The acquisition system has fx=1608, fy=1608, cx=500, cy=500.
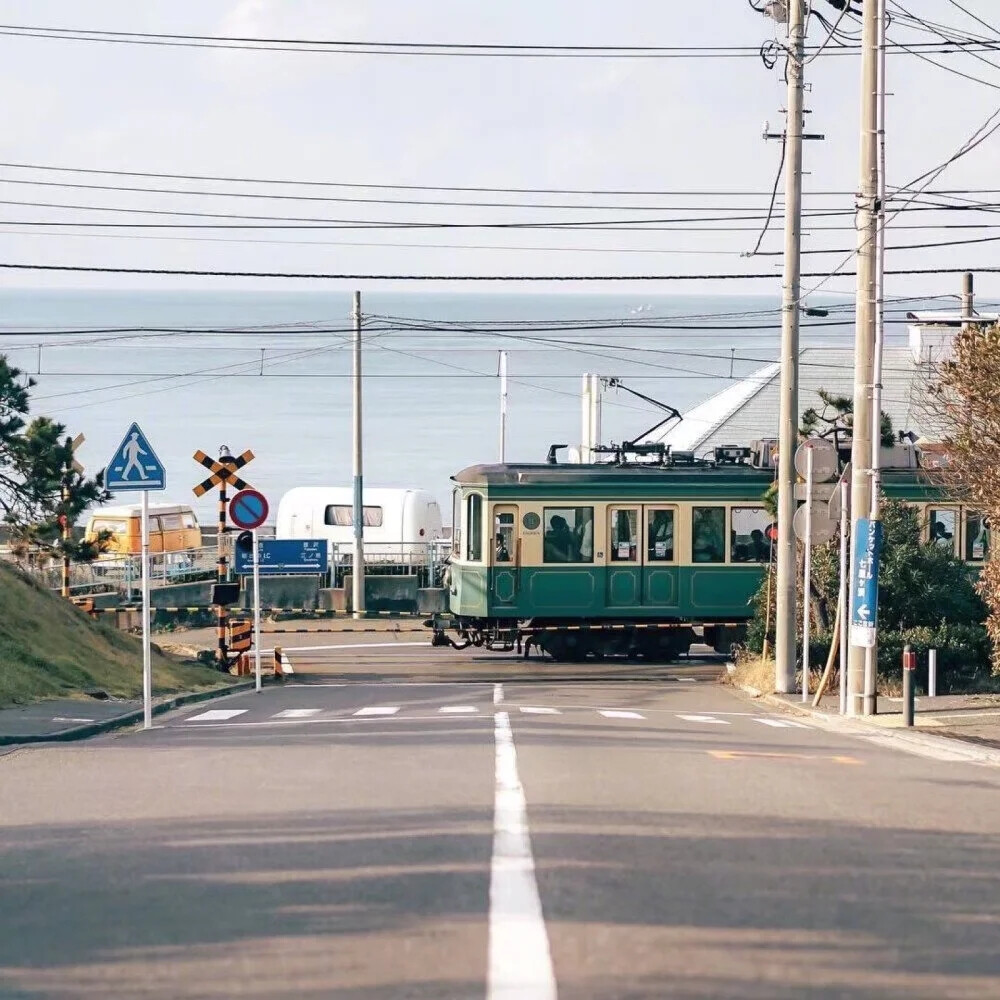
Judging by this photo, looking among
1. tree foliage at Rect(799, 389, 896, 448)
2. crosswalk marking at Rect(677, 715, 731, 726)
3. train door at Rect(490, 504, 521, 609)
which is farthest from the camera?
train door at Rect(490, 504, 521, 609)

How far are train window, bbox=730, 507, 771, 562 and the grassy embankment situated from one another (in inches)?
385

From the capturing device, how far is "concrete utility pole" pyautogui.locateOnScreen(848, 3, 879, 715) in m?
19.0

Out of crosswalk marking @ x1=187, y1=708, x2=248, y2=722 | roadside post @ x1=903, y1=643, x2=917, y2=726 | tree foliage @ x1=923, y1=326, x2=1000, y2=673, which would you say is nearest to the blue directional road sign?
crosswalk marking @ x1=187, y1=708, x2=248, y2=722

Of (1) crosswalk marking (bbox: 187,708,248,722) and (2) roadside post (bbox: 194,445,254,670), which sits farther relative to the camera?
(2) roadside post (bbox: 194,445,254,670)

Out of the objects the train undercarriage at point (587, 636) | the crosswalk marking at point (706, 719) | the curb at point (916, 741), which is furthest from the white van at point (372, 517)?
the curb at point (916, 741)

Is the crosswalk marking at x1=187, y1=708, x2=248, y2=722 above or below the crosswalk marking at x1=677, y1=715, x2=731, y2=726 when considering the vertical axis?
below

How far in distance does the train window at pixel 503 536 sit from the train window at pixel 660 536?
2.53 metres

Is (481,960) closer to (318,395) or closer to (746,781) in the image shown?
(746,781)

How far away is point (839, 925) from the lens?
6859 mm

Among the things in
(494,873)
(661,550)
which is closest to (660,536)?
(661,550)

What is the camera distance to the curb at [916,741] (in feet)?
48.6

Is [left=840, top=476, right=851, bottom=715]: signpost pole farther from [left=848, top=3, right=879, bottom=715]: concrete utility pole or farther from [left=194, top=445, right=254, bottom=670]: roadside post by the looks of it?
[left=194, top=445, right=254, bottom=670]: roadside post

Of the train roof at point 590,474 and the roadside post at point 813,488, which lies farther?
the train roof at point 590,474

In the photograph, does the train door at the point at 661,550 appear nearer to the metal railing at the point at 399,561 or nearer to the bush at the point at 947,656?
the bush at the point at 947,656
